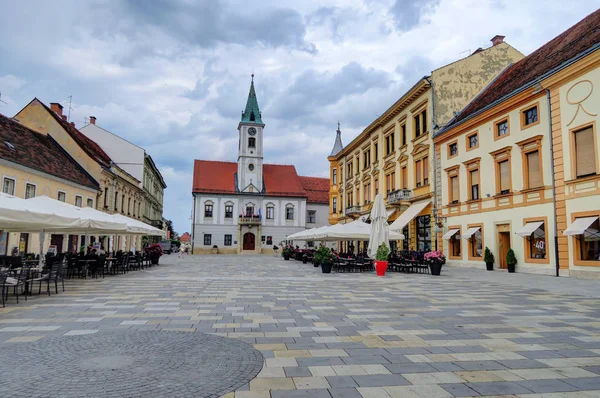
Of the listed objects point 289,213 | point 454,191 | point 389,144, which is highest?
point 389,144

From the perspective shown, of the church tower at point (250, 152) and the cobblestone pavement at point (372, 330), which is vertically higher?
the church tower at point (250, 152)

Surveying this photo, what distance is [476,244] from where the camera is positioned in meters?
23.8

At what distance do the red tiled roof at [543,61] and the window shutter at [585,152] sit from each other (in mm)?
3588

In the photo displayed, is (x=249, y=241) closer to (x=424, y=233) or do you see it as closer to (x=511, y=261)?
(x=424, y=233)

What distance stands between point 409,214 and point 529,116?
10.8 m

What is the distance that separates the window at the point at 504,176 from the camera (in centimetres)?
2169

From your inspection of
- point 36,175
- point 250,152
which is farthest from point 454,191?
point 250,152

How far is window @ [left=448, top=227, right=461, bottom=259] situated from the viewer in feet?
83.9

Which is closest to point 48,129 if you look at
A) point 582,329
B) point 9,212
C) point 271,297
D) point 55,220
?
point 55,220

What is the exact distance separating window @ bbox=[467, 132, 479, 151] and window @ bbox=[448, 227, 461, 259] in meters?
5.19

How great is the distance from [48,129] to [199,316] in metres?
29.7

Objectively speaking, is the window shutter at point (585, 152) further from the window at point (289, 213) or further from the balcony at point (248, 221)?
the window at point (289, 213)

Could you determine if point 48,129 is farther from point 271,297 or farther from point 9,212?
point 271,297

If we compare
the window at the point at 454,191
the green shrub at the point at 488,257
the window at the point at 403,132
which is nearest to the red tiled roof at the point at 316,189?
the window at the point at 403,132
